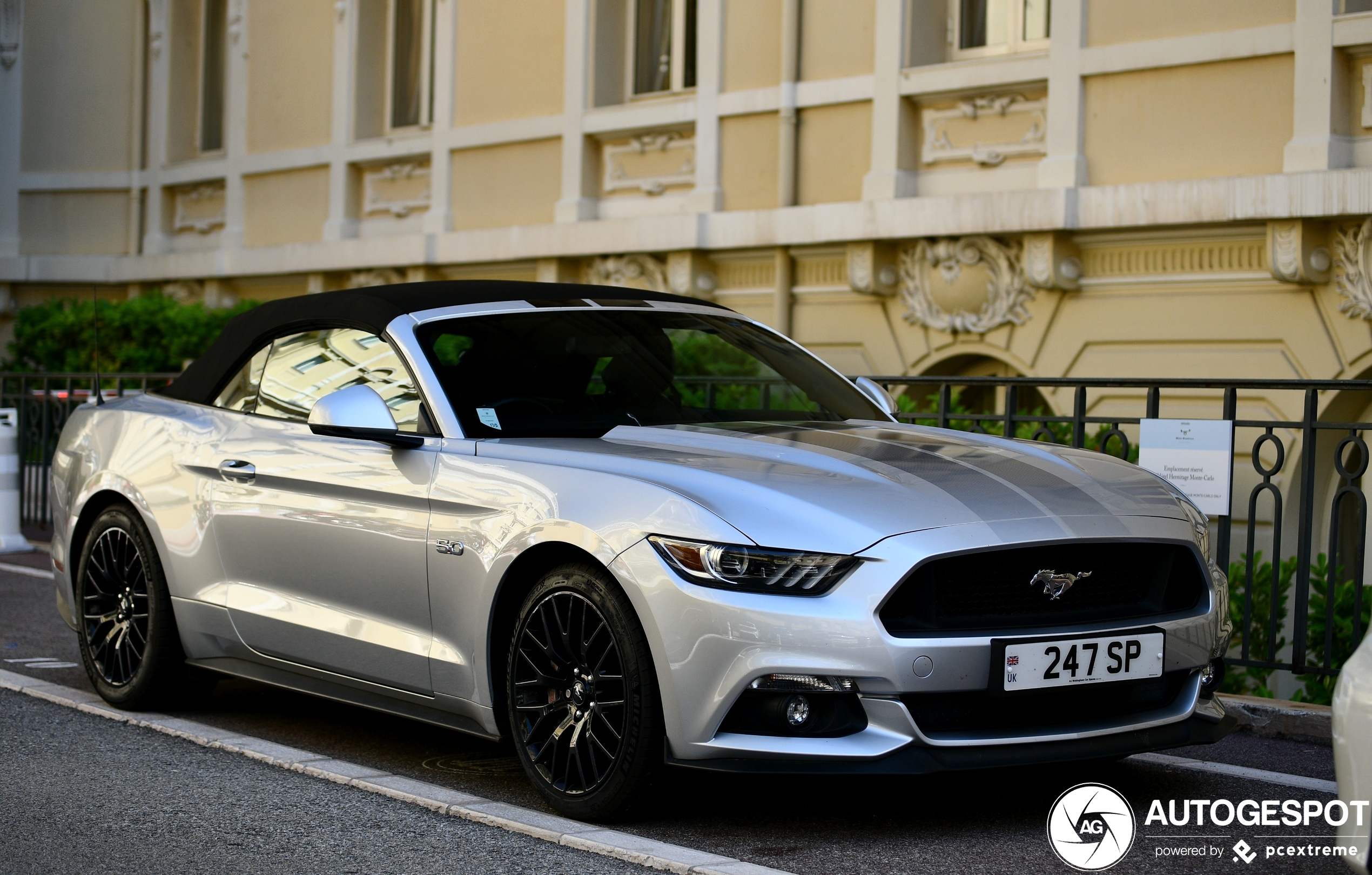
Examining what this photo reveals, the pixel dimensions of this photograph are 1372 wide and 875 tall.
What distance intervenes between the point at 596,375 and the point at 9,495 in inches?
328

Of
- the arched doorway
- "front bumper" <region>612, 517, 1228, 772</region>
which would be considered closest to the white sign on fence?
"front bumper" <region>612, 517, 1228, 772</region>

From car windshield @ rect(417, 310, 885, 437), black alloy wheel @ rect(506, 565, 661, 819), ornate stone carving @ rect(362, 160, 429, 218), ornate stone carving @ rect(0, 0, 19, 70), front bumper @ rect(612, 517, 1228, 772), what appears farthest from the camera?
ornate stone carving @ rect(0, 0, 19, 70)

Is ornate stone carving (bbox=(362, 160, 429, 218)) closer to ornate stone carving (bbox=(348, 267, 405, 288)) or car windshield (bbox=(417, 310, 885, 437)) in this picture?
ornate stone carving (bbox=(348, 267, 405, 288))

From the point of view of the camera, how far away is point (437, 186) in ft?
53.8

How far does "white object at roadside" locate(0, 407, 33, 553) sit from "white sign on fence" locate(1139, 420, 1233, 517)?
863 centimetres

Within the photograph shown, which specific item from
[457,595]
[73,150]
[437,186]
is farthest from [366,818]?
[73,150]

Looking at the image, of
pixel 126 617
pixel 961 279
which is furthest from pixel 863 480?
A: pixel 961 279

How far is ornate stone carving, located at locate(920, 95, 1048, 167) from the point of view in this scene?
11812 millimetres

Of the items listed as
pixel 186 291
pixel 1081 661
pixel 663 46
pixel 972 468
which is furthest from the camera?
pixel 186 291

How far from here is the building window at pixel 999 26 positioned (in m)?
12.4

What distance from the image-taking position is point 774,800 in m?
4.99

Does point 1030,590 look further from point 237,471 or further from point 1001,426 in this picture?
point 1001,426

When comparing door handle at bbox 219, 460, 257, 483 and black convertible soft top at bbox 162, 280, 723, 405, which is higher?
black convertible soft top at bbox 162, 280, 723, 405
